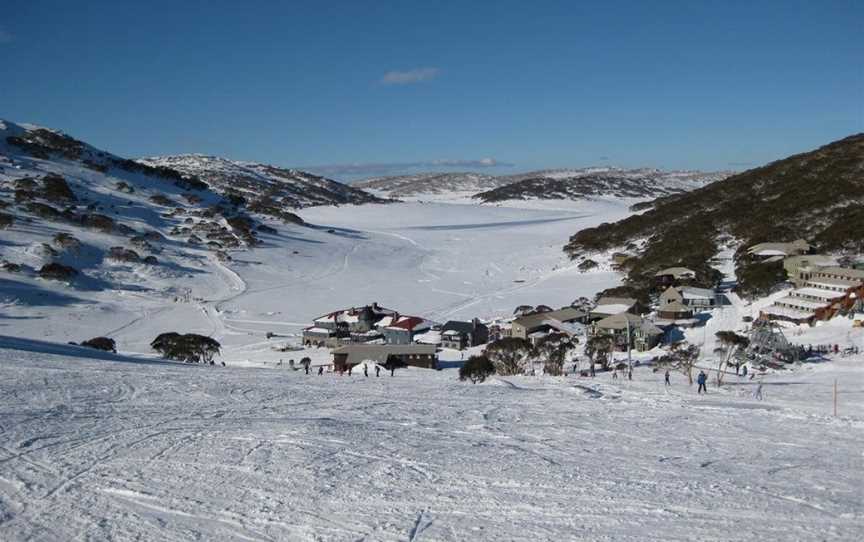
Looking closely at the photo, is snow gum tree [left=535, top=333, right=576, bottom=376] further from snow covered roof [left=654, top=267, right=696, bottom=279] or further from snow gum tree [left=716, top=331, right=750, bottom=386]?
snow covered roof [left=654, top=267, right=696, bottom=279]

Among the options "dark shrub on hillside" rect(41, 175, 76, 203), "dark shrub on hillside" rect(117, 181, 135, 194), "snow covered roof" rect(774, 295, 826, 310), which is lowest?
"snow covered roof" rect(774, 295, 826, 310)

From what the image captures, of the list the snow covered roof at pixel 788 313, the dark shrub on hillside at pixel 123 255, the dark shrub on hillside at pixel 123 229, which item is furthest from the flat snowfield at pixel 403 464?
the dark shrub on hillside at pixel 123 229

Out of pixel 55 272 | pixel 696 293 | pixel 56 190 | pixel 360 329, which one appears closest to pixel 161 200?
pixel 56 190

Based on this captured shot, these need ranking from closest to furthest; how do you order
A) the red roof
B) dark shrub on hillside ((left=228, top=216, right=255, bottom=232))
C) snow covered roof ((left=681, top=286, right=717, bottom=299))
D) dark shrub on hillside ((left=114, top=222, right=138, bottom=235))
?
1. snow covered roof ((left=681, top=286, right=717, bottom=299))
2. the red roof
3. dark shrub on hillside ((left=114, top=222, right=138, bottom=235))
4. dark shrub on hillside ((left=228, top=216, right=255, bottom=232))

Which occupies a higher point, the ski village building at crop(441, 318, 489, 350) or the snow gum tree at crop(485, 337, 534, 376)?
the ski village building at crop(441, 318, 489, 350)

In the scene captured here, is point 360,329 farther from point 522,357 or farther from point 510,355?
point 510,355

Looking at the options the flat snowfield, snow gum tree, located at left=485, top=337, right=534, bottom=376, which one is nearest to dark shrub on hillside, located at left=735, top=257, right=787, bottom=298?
snow gum tree, located at left=485, top=337, right=534, bottom=376
